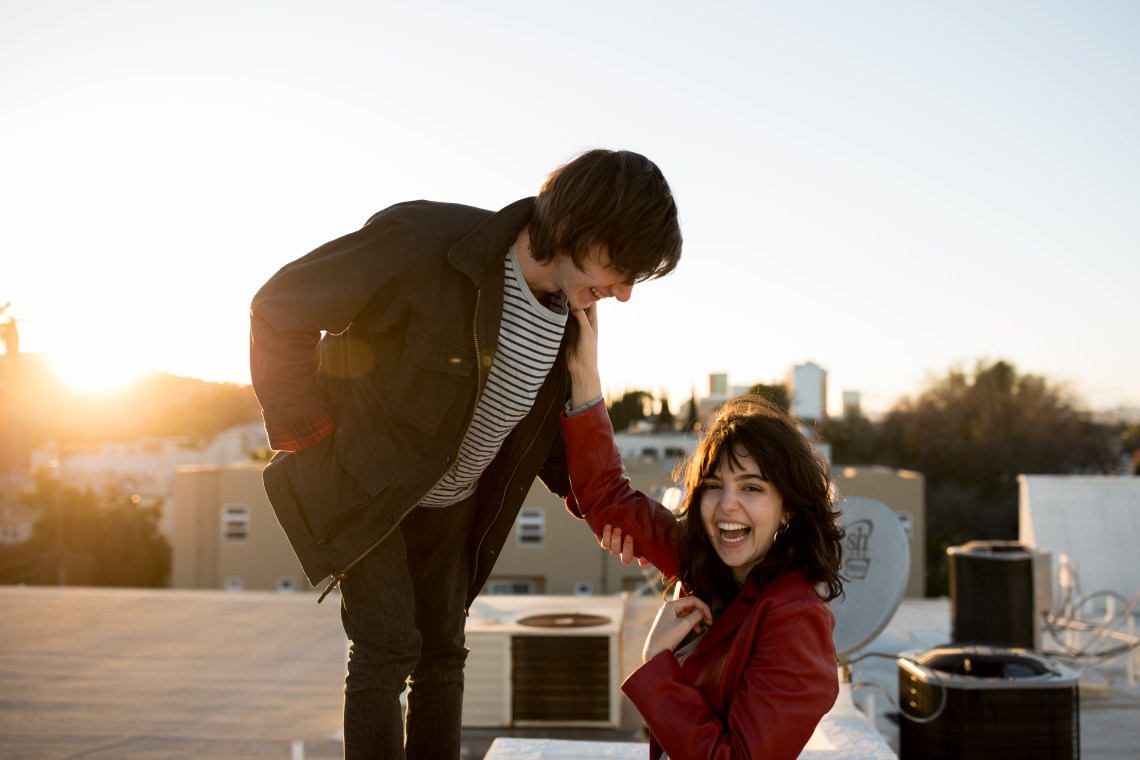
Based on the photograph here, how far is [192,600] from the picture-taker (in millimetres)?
8477

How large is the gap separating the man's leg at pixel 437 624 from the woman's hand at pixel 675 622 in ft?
1.73

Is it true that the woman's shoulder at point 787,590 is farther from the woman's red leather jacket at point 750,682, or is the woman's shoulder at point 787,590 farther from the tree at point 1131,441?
the tree at point 1131,441

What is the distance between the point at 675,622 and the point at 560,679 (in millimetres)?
2931

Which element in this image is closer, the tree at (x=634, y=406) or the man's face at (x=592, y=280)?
the man's face at (x=592, y=280)

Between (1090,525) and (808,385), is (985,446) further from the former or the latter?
(1090,525)

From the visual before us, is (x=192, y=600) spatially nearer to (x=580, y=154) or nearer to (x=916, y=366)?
(x=580, y=154)

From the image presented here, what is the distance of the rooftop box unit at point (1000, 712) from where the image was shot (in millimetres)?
2668

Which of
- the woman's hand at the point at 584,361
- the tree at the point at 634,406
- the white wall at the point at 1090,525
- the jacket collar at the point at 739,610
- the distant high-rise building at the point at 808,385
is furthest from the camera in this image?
the distant high-rise building at the point at 808,385

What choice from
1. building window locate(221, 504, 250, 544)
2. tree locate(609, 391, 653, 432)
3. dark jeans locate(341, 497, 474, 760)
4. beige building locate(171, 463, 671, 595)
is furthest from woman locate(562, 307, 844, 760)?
building window locate(221, 504, 250, 544)

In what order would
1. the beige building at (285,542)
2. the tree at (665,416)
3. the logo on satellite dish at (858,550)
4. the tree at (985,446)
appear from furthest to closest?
1. the tree at (985,446)
2. the tree at (665,416)
3. the beige building at (285,542)
4. the logo on satellite dish at (858,550)

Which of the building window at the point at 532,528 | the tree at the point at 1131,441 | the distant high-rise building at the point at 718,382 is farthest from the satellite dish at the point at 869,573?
the tree at the point at 1131,441

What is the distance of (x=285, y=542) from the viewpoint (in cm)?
2314

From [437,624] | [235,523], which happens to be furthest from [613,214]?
[235,523]

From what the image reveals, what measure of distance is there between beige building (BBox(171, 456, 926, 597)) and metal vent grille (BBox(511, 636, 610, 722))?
57.5 feet
